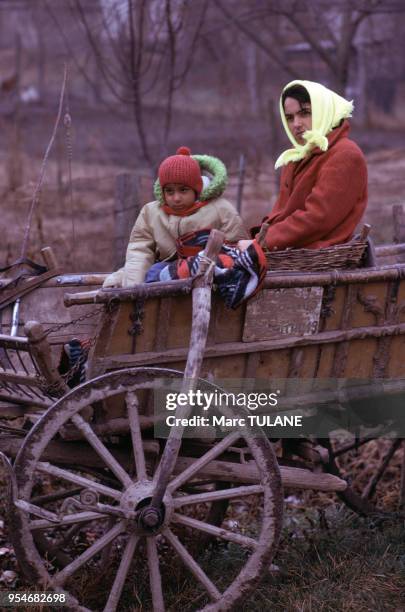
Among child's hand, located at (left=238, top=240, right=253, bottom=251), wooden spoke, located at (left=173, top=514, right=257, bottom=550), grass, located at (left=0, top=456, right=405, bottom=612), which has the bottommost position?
grass, located at (left=0, top=456, right=405, bottom=612)

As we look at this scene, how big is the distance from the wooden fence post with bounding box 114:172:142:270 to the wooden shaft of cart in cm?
287

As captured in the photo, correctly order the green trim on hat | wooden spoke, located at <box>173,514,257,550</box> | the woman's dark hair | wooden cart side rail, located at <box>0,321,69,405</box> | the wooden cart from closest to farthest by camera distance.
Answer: wooden cart side rail, located at <box>0,321,69,405</box> → the wooden cart → wooden spoke, located at <box>173,514,257,550</box> → the green trim on hat → the woman's dark hair

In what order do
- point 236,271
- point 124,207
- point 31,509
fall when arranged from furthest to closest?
point 124,207 → point 236,271 → point 31,509

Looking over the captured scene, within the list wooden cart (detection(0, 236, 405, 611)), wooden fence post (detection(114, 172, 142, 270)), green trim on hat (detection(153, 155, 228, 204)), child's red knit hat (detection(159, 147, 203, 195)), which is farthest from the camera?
wooden fence post (detection(114, 172, 142, 270))

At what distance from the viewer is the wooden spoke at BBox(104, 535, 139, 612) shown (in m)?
3.69

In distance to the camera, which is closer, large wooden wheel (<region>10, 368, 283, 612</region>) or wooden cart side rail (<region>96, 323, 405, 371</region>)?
large wooden wheel (<region>10, 368, 283, 612</region>)

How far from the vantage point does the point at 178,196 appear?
4.31 metres

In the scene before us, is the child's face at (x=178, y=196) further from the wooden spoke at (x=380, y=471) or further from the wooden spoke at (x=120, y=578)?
the wooden spoke at (x=380, y=471)

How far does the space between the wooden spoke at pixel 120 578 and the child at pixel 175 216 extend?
4.02 feet

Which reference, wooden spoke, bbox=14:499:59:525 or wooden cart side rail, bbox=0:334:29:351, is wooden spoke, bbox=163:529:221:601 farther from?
wooden cart side rail, bbox=0:334:29:351

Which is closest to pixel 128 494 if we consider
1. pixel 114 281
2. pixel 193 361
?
pixel 193 361

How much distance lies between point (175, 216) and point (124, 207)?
2.26 meters

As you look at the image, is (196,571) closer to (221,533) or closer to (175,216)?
(221,533)

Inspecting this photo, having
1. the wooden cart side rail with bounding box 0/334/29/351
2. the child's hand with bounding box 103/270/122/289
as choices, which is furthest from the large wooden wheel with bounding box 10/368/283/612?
the child's hand with bounding box 103/270/122/289
